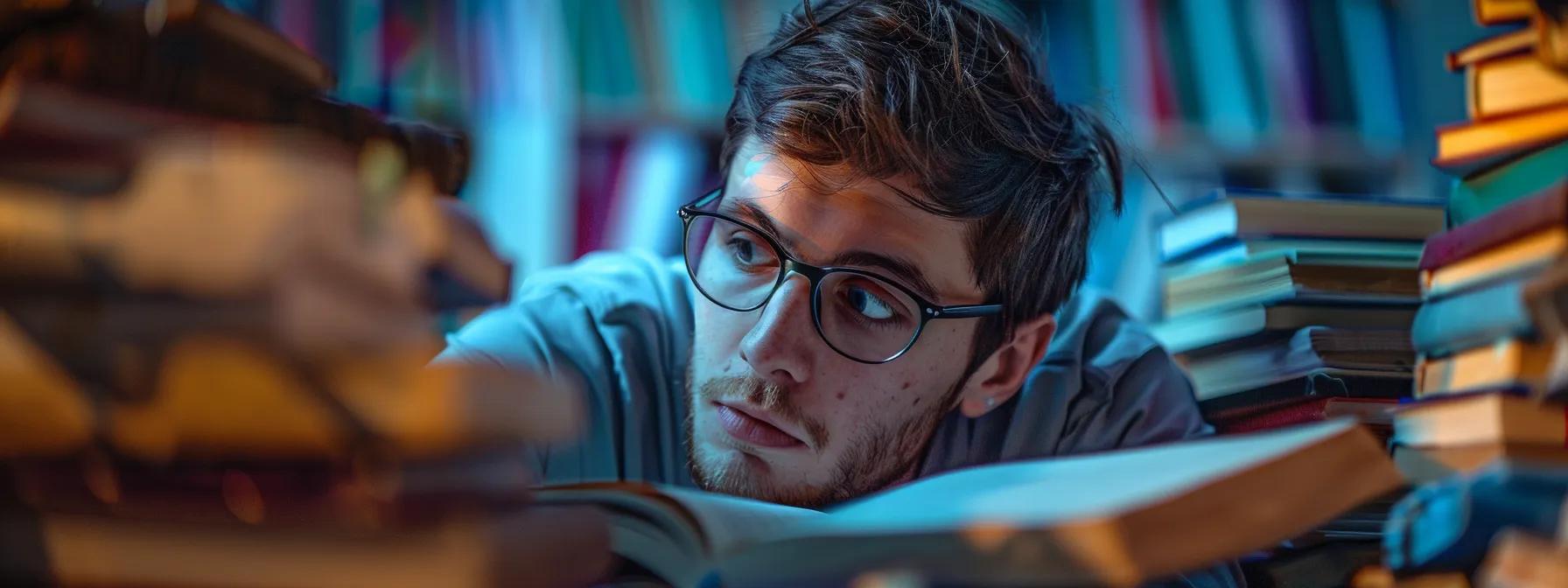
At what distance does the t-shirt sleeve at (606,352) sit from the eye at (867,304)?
0.25m

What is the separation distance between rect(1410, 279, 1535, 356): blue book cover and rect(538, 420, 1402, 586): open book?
0.40 ft

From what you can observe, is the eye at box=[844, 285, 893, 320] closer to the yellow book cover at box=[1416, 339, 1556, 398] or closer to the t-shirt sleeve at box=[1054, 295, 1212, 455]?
the t-shirt sleeve at box=[1054, 295, 1212, 455]

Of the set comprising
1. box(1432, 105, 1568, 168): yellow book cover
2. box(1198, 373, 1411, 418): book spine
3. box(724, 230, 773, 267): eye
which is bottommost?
box(1198, 373, 1411, 418): book spine

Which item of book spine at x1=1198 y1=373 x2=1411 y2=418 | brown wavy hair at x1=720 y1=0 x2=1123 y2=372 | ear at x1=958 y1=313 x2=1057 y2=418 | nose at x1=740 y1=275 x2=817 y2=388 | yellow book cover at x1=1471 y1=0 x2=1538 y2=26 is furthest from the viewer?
ear at x1=958 y1=313 x2=1057 y2=418

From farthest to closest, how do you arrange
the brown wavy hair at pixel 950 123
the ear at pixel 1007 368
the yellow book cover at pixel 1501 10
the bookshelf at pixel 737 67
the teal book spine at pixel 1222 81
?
the teal book spine at pixel 1222 81, the bookshelf at pixel 737 67, the ear at pixel 1007 368, the brown wavy hair at pixel 950 123, the yellow book cover at pixel 1501 10

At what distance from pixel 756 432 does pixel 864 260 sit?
7.1 inches

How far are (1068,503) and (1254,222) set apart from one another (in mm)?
618

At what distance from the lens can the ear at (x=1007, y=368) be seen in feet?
3.73

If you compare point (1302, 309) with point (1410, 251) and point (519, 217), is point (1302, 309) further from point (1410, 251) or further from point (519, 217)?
point (519, 217)

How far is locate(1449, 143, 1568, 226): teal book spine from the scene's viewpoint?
1.86 ft

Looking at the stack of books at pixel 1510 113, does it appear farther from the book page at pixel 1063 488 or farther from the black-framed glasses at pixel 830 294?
the black-framed glasses at pixel 830 294

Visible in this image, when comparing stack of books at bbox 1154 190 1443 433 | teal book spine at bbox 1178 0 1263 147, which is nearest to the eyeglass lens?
stack of books at bbox 1154 190 1443 433

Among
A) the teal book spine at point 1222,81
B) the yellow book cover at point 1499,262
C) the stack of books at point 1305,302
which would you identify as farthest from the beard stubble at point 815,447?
the teal book spine at point 1222,81

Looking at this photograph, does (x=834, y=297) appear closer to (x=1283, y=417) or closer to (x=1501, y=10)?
(x=1283, y=417)
